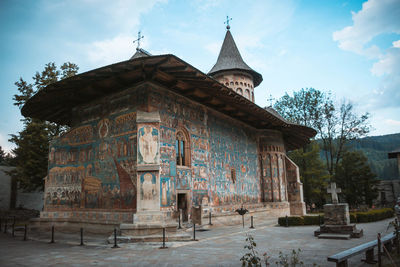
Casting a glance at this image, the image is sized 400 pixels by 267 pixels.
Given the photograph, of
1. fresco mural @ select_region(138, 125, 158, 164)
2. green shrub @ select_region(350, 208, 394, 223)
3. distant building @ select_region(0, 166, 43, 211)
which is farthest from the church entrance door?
distant building @ select_region(0, 166, 43, 211)

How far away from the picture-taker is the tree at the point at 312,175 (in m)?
27.8

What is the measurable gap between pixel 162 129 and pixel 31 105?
7467mm

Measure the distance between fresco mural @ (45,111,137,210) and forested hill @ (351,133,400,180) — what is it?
5305 cm

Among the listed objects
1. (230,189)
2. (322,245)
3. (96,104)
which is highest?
(96,104)

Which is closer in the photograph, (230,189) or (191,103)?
(191,103)

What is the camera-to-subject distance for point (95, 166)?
13.1 meters

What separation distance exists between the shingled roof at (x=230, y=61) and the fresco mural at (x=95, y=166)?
14498mm

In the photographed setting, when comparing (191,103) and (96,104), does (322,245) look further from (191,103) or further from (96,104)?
(96,104)

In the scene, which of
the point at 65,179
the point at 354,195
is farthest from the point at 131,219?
the point at 354,195

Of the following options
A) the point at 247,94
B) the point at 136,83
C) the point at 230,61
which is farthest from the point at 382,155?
the point at 136,83

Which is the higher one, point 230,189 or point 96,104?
point 96,104

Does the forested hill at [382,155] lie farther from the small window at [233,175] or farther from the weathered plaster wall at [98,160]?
the weathered plaster wall at [98,160]

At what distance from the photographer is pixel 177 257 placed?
6871 mm

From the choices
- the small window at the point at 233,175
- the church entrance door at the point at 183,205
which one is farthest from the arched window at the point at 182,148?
the small window at the point at 233,175
